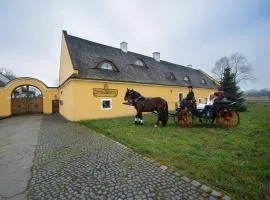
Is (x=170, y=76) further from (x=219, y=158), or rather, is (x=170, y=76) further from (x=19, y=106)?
(x=219, y=158)

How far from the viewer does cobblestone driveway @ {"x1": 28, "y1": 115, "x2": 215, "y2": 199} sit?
11.5ft

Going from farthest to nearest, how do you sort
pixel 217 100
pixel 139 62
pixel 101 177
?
pixel 139 62
pixel 217 100
pixel 101 177

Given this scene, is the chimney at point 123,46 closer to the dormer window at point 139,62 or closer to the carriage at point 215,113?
the dormer window at point 139,62

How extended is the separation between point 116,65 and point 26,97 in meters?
11.4

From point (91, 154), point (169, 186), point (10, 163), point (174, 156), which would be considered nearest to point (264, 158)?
point (174, 156)

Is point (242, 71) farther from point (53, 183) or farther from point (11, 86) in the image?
point (53, 183)

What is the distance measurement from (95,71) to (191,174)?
13.3m

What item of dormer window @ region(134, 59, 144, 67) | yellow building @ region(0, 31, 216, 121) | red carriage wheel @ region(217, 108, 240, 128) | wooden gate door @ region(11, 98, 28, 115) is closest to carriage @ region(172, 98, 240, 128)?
red carriage wheel @ region(217, 108, 240, 128)

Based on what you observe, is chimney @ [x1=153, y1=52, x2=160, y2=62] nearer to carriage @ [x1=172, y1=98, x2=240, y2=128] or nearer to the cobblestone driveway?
carriage @ [x1=172, y1=98, x2=240, y2=128]

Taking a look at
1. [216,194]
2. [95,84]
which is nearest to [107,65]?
[95,84]

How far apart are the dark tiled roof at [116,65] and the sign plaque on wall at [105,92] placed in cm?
90

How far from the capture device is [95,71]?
633 inches

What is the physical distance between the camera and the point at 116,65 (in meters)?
18.4

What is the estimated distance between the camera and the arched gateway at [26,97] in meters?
20.0
